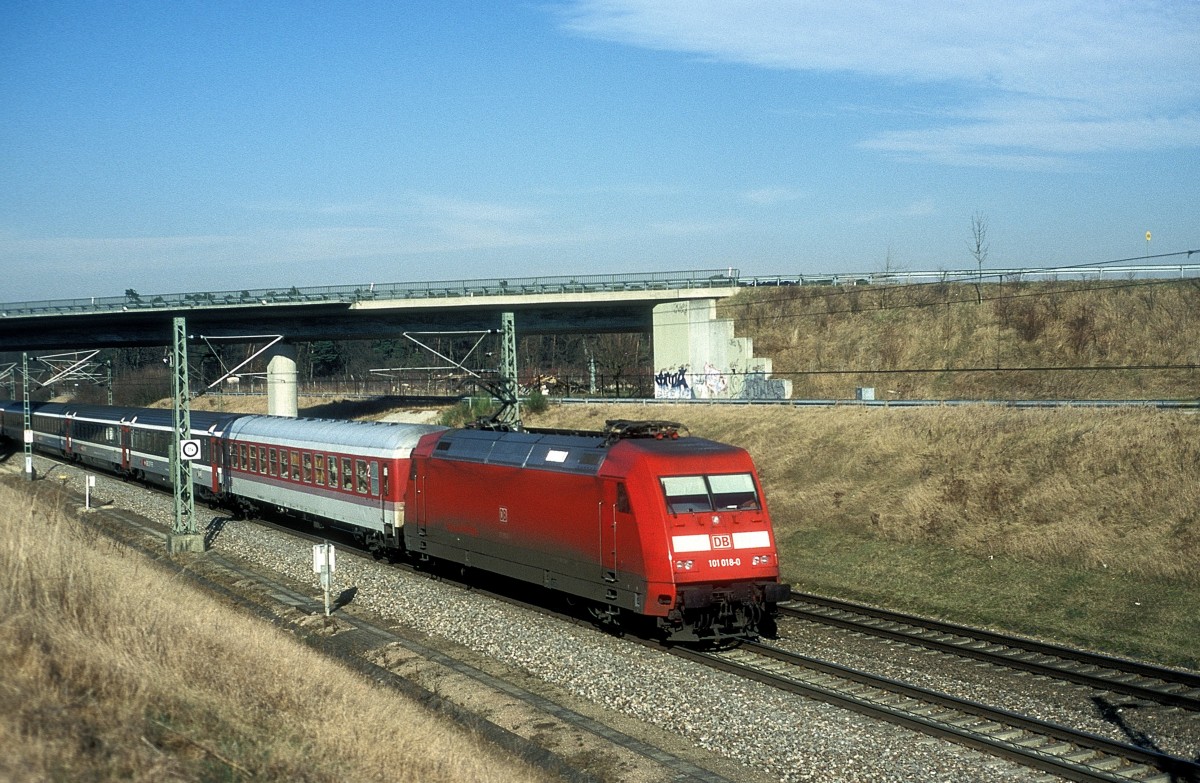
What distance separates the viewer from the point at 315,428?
3203 cm

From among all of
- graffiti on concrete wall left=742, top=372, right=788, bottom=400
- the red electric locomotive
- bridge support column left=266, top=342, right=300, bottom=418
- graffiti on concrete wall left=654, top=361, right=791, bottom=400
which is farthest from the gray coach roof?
graffiti on concrete wall left=654, top=361, right=791, bottom=400

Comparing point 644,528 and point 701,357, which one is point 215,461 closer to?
point 701,357

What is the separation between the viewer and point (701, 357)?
55.1 meters

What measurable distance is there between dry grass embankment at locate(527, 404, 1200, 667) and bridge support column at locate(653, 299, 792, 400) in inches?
610

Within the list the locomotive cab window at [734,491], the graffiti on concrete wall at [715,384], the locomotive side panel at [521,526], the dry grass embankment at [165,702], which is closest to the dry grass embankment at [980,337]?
the graffiti on concrete wall at [715,384]

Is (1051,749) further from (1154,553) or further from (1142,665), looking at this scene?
(1154,553)

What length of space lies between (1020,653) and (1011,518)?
370 inches

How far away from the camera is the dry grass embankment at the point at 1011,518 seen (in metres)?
20.4

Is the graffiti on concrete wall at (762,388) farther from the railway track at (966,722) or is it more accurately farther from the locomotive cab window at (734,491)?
the railway track at (966,722)

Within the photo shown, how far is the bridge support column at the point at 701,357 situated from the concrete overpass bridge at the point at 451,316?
0.05 m

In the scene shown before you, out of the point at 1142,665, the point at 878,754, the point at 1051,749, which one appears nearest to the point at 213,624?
the point at 878,754

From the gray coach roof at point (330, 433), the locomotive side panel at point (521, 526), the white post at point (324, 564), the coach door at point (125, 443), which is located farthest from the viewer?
the coach door at point (125, 443)

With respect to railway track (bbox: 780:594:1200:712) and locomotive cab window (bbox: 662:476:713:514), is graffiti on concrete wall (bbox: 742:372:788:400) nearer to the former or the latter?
railway track (bbox: 780:594:1200:712)

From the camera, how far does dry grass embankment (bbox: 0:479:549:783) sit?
831 cm
